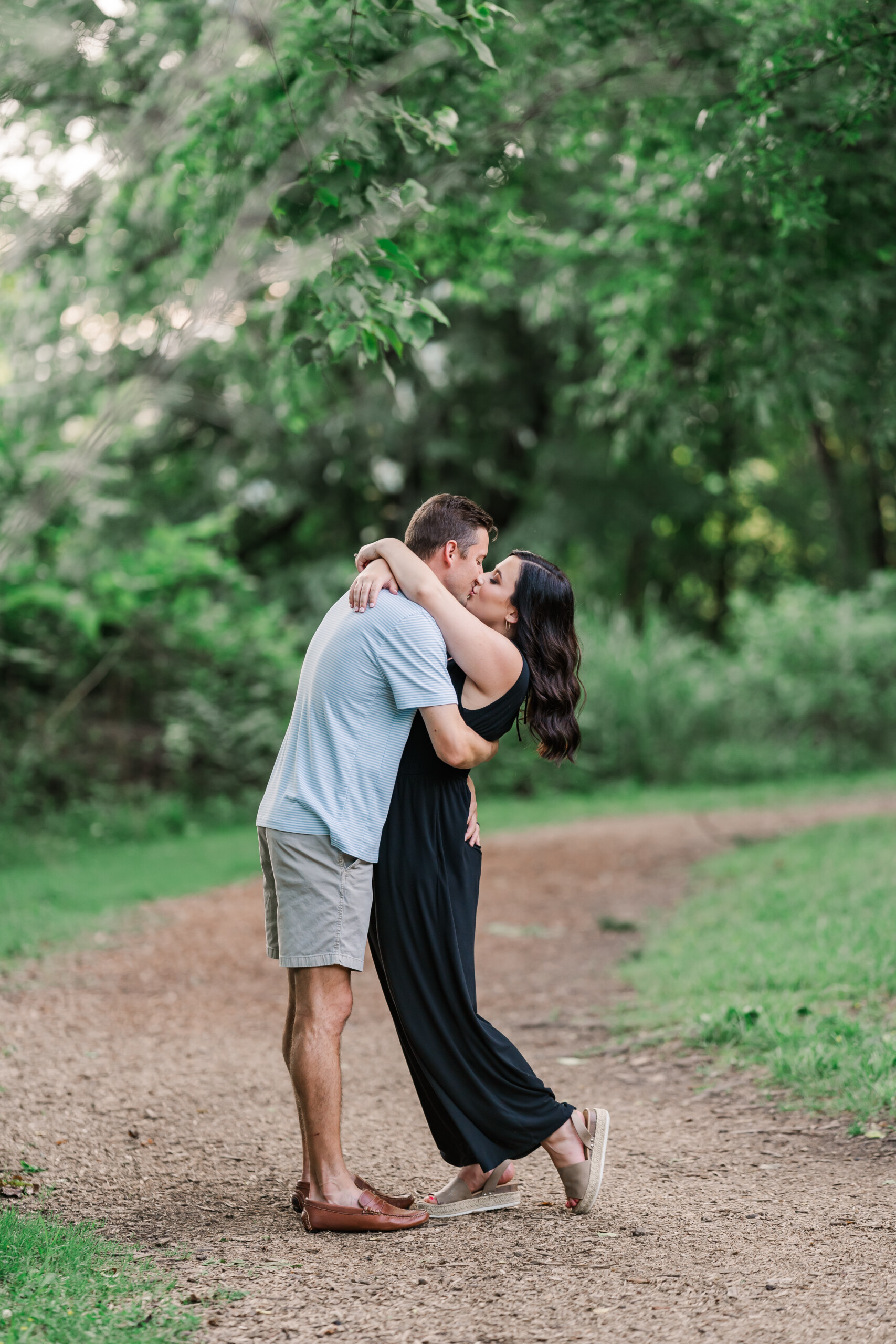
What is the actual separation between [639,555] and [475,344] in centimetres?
912

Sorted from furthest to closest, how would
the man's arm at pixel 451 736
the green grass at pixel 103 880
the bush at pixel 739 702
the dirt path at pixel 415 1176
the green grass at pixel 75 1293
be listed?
the bush at pixel 739 702 → the green grass at pixel 103 880 → the man's arm at pixel 451 736 → the dirt path at pixel 415 1176 → the green grass at pixel 75 1293

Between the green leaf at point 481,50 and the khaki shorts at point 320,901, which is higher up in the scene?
the green leaf at point 481,50

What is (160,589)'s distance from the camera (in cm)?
1385

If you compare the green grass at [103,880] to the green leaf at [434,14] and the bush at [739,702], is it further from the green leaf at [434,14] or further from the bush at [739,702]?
the green leaf at [434,14]

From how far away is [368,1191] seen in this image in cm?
371

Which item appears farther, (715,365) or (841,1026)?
(715,365)

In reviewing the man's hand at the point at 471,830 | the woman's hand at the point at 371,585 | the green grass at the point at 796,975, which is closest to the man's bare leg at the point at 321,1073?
the man's hand at the point at 471,830

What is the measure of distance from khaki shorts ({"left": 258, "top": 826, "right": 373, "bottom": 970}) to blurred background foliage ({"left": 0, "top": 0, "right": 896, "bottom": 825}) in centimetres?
116

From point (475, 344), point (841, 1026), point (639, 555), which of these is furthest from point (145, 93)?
point (639, 555)

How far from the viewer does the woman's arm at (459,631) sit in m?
3.65

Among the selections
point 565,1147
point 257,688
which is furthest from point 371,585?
point 257,688

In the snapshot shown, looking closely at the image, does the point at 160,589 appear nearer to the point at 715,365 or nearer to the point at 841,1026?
the point at 715,365

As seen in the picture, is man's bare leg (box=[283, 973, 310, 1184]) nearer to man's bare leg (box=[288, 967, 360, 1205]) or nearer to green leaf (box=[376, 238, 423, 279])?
man's bare leg (box=[288, 967, 360, 1205])

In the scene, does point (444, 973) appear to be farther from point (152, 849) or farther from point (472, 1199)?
point (152, 849)
